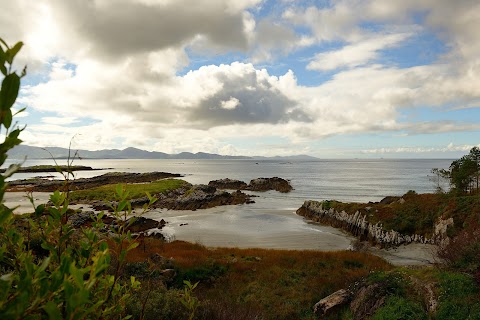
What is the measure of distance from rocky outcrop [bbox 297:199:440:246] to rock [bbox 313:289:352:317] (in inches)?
756

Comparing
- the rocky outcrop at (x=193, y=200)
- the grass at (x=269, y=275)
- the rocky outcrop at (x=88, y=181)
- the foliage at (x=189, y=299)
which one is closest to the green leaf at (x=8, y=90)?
the foliage at (x=189, y=299)

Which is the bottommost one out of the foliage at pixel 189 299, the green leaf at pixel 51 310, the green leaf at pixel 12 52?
the foliage at pixel 189 299

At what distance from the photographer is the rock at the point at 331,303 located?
12.1 meters

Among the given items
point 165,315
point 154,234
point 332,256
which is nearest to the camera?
point 165,315

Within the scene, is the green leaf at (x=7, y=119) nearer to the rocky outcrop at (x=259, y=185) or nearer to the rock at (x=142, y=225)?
the rock at (x=142, y=225)

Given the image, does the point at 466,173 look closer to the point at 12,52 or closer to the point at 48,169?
the point at 12,52

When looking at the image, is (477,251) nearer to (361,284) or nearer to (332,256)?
(361,284)

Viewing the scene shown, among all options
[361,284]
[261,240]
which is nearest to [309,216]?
[261,240]

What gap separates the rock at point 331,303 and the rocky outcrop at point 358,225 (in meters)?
19.2

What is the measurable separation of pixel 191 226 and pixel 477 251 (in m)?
32.4

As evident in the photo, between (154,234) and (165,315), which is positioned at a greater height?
(165,315)

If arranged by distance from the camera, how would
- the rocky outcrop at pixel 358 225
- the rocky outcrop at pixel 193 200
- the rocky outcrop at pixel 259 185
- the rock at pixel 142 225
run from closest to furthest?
the rocky outcrop at pixel 358 225 < the rock at pixel 142 225 < the rocky outcrop at pixel 193 200 < the rocky outcrop at pixel 259 185

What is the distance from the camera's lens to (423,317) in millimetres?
9578

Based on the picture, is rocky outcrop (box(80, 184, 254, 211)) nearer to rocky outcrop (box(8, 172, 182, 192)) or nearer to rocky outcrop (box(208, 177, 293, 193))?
rocky outcrop (box(208, 177, 293, 193))
